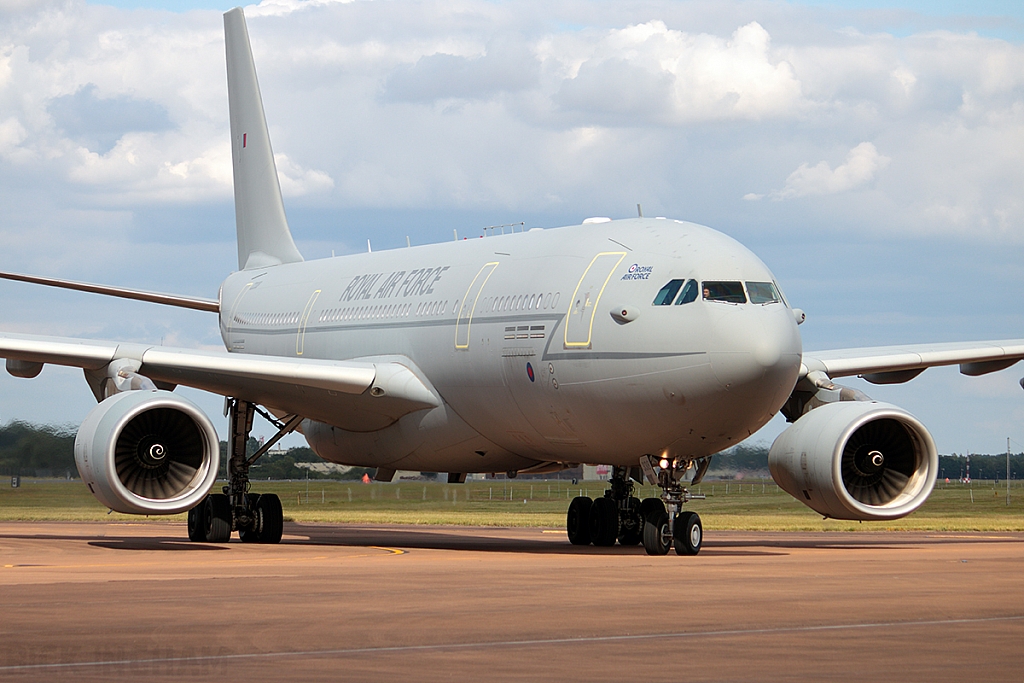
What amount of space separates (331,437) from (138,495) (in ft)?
18.5

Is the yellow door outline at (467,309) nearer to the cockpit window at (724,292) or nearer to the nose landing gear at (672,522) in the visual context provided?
the nose landing gear at (672,522)

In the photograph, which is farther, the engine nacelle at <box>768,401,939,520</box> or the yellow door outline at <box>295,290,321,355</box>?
the yellow door outline at <box>295,290,321,355</box>

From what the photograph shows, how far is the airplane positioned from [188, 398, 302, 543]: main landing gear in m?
0.03

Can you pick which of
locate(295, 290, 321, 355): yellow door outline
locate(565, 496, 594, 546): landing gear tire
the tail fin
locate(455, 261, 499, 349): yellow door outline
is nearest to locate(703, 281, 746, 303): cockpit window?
locate(455, 261, 499, 349): yellow door outline

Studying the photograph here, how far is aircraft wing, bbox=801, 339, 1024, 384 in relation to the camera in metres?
23.5

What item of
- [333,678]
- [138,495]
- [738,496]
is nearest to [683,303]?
[138,495]

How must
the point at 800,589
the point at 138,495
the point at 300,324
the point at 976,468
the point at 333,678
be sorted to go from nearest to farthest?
the point at 333,678
the point at 800,589
the point at 138,495
the point at 300,324
the point at 976,468

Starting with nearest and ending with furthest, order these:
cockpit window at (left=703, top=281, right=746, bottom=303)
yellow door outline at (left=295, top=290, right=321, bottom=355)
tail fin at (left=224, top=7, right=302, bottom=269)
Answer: cockpit window at (left=703, top=281, right=746, bottom=303) → yellow door outline at (left=295, top=290, right=321, bottom=355) → tail fin at (left=224, top=7, right=302, bottom=269)

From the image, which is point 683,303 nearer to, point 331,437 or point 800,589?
point 800,589

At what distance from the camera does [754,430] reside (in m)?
19.4

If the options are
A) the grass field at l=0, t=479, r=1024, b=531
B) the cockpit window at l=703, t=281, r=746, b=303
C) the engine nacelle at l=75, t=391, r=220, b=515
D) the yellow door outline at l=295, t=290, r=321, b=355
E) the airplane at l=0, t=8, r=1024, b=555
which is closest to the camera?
the cockpit window at l=703, t=281, r=746, b=303

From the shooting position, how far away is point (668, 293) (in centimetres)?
1872

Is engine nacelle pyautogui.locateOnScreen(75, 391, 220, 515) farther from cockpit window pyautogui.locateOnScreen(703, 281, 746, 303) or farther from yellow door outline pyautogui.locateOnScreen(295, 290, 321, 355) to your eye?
cockpit window pyautogui.locateOnScreen(703, 281, 746, 303)

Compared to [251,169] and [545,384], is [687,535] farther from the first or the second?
[251,169]
